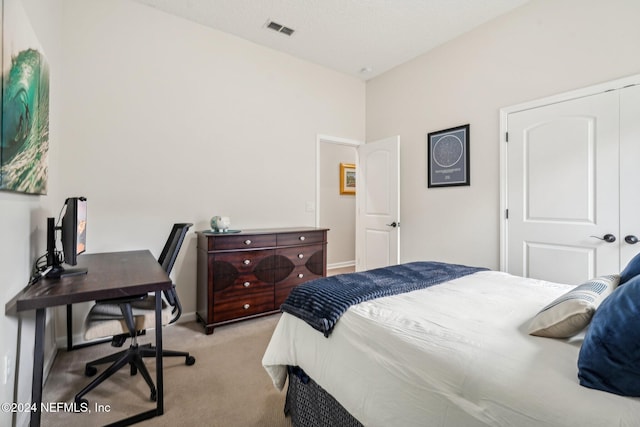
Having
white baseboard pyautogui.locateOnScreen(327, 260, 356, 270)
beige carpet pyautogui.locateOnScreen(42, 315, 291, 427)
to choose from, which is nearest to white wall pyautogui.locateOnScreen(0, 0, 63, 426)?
beige carpet pyautogui.locateOnScreen(42, 315, 291, 427)

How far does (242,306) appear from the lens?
2941mm

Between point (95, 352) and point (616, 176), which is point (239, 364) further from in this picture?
point (616, 176)

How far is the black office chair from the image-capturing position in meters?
1.76

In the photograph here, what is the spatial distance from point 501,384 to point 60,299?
180 centimetres

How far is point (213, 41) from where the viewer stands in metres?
3.23

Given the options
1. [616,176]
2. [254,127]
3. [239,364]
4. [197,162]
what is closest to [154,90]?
[197,162]

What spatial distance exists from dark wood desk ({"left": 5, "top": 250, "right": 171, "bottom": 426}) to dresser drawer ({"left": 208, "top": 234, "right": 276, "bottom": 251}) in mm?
731

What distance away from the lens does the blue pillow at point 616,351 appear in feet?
Result: 2.29

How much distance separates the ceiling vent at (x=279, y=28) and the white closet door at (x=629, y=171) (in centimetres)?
299

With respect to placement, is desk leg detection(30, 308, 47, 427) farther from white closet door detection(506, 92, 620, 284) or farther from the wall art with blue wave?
white closet door detection(506, 92, 620, 284)

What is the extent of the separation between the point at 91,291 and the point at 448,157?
134 inches

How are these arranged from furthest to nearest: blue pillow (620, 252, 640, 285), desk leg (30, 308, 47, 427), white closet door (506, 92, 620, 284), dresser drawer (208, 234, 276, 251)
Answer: dresser drawer (208, 234, 276, 251)
white closet door (506, 92, 620, 284)
desk leg (30, 308, 47, 427)
blue pillow (620, 252, 640, 285)

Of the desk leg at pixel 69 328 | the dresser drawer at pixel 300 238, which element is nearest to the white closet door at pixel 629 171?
the dresser drawer at pixel 300 238

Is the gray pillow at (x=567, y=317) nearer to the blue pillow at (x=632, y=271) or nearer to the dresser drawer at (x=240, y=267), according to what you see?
the blue pillow at (x=632, y=271)
